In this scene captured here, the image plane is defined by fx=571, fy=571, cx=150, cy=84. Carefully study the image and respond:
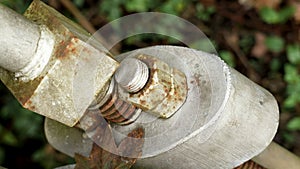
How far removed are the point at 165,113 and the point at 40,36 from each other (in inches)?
8.9

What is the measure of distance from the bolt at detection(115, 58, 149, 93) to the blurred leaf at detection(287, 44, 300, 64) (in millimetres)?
980

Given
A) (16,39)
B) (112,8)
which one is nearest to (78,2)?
(112,8)

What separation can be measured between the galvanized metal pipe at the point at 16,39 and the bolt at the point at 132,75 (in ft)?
0.47

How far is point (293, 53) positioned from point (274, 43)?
77mm

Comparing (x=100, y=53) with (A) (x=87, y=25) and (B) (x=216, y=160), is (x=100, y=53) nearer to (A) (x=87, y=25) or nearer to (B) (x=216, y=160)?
(B) (x=216, y=160)

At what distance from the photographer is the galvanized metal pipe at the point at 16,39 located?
0.72 meters

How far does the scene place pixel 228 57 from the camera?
1.76m

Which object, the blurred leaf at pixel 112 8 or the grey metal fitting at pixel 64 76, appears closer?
the grey metal fitting at pixel 64 76

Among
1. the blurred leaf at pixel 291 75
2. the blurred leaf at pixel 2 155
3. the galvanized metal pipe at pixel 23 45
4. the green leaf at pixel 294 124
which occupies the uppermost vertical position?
the galvanized metal pipe at pixel 23 45

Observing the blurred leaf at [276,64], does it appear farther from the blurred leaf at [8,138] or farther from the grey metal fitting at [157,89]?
the grey metal fitting at [157,89]

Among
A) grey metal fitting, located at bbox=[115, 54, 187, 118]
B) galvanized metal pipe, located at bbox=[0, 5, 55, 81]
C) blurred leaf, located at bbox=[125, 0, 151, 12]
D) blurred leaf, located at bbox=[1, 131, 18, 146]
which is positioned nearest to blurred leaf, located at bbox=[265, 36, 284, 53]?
blurred leaf, located at bbox=[125, 0, 151, 12]

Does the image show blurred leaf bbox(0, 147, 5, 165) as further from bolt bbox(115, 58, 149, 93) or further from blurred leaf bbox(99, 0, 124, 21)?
bolt bbox(115, 58, 149, 93)

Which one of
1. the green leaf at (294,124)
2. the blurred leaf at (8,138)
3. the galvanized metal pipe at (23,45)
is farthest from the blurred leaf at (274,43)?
the galvanized metal pipe at (23,45)

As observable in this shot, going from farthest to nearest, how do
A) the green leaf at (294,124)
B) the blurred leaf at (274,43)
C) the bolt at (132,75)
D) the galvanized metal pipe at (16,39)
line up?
1. the blurred leaf at (274,43)
2. the green leaf at (294,124)
3. the bolt at (132,75)
4. the galvanized metal pipe at (16,39)
